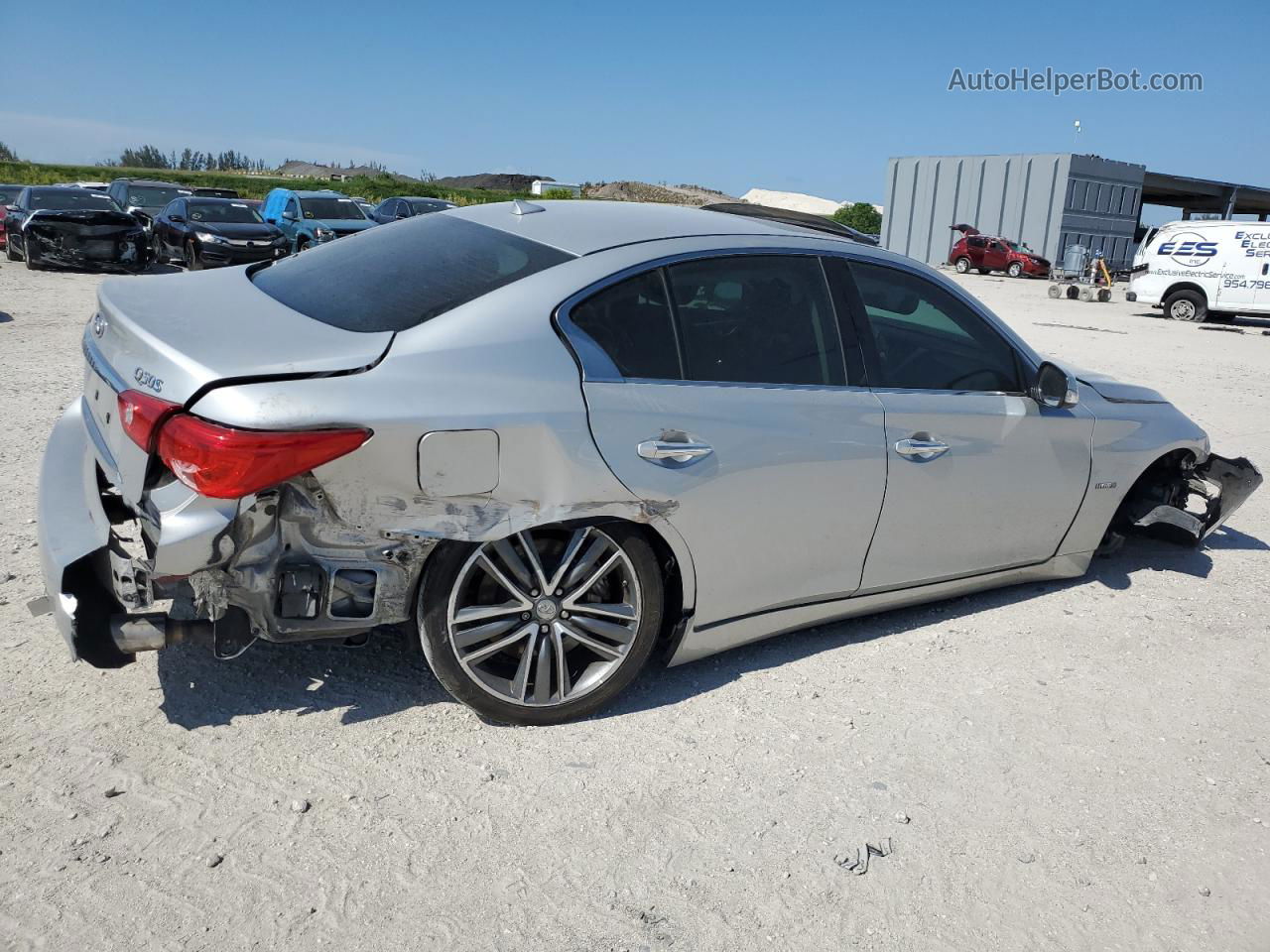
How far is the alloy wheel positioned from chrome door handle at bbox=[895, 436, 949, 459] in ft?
3.82

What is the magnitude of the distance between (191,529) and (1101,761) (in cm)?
292

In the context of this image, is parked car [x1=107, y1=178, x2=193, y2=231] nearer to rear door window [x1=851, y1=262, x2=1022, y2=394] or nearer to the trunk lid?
the trunk lid

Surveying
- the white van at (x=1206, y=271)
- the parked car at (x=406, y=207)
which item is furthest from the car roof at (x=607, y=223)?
the white van at (x=1206, y=271)

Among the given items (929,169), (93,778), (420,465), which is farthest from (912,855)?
(929,169)

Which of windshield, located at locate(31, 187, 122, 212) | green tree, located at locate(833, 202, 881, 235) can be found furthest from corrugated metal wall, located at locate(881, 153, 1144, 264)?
windshield, located at locate(31, 187, 122, 212)

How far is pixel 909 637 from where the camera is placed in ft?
13.8

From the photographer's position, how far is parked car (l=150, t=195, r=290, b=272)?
17.6 meters

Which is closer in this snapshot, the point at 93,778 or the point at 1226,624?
the point at 93,778

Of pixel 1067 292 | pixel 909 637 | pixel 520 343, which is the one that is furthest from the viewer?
pixel 1067 292

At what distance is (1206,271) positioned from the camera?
2134cm

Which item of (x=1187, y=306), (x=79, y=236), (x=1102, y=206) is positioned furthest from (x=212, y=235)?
(x=1102, y=206)

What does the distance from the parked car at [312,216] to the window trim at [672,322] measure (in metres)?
17.2

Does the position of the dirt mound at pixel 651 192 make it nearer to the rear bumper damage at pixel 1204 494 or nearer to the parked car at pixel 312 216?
the parked car at pixel 312 216

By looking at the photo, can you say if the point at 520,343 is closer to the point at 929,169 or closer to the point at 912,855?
the point at 912,855
